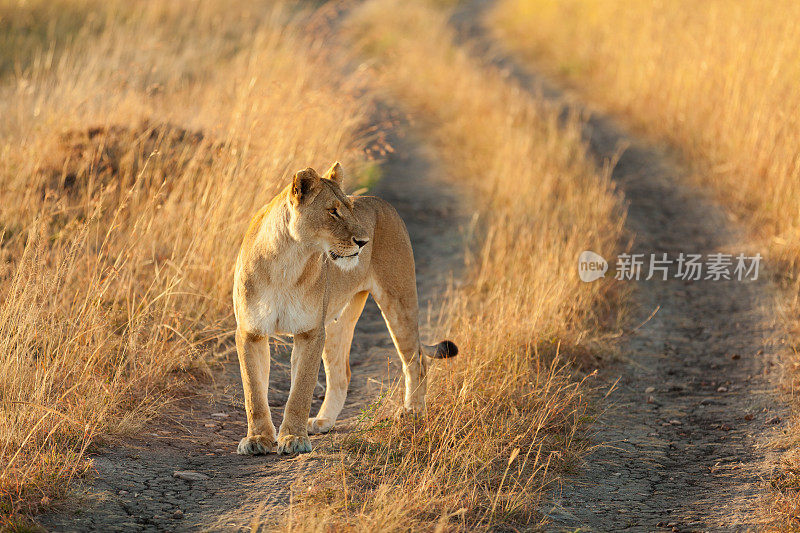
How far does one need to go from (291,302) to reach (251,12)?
1462cm

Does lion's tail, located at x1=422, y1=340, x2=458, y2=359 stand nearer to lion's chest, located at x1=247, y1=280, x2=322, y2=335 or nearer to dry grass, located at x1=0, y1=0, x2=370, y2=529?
lion's chest, located at x1=247, y1=280, x2=322, y2=335

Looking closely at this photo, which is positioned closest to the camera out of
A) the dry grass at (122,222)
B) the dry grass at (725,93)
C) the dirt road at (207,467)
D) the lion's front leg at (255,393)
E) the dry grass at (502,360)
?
the dirt road at (207,467)

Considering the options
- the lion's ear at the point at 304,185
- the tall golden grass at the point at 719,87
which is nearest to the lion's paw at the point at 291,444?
the lion's ear at the point at 304,185

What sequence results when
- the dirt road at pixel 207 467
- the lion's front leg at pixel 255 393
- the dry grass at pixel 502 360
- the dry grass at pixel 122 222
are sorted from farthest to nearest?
the lion's front leg at pixel 255 393, the dry grass at pixel 122 222, the dry grass at pixel 502 360, the dirt road at pixel 207 467

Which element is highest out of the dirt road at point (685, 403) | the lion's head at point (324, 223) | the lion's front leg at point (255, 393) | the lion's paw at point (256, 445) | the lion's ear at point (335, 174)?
the lion's ear at point (335, 174)

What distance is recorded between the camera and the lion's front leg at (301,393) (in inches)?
166

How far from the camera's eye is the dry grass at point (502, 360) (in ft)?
12.1

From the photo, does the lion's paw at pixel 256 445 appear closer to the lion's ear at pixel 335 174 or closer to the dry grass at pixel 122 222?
the dry grass at pixel 122 222

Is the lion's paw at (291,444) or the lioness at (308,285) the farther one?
the lion's paw at (291,444)

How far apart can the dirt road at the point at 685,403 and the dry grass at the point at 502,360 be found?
26 cm

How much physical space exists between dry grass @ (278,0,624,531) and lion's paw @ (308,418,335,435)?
8.4 inches

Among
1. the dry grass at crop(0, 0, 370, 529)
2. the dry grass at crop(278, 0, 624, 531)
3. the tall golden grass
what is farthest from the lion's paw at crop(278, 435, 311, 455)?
the tall golden grass

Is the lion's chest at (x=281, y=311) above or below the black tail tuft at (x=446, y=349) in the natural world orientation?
above

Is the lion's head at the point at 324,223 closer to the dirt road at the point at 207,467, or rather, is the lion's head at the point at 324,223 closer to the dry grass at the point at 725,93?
the dirt road at the point at 207,467
